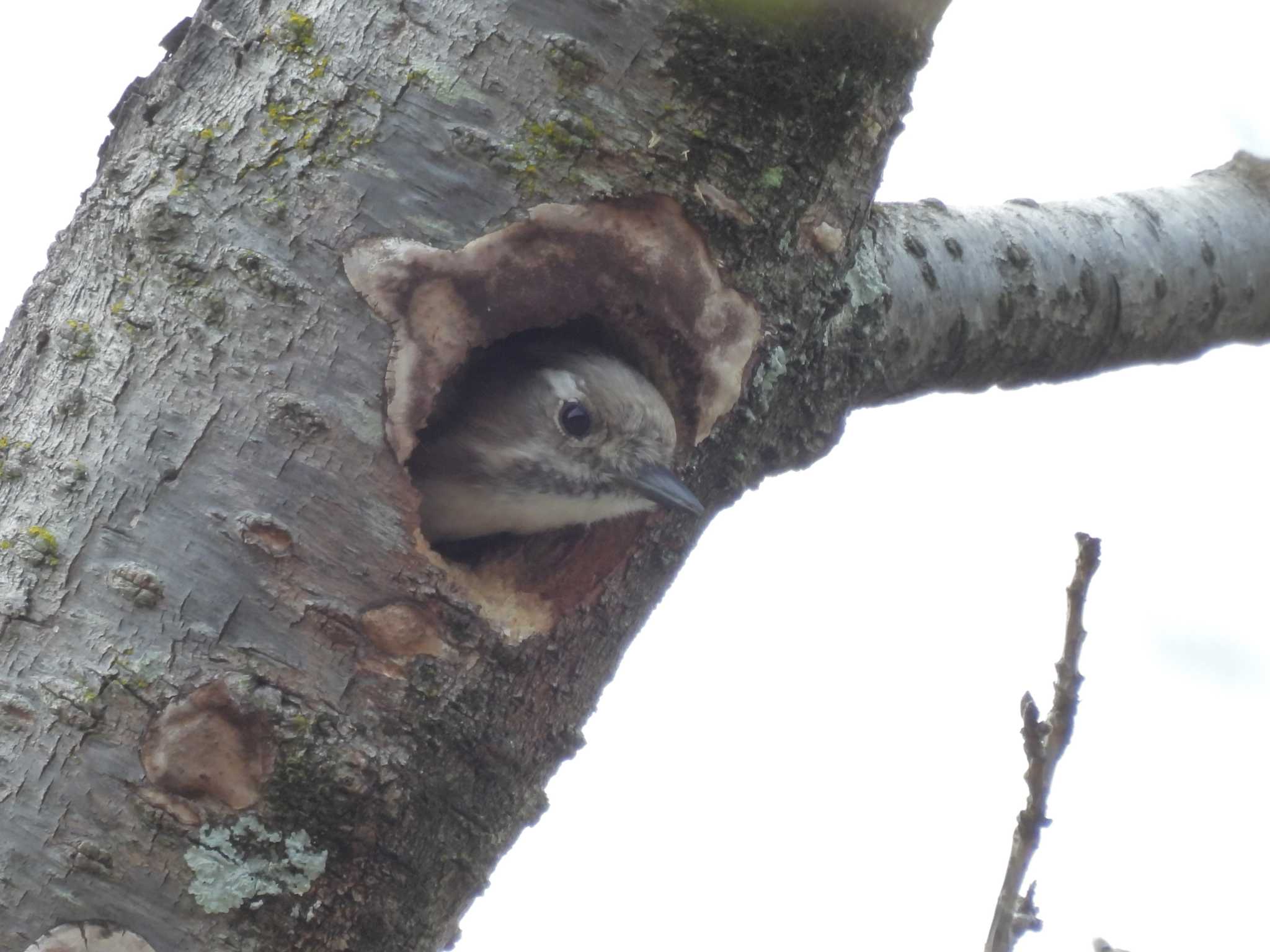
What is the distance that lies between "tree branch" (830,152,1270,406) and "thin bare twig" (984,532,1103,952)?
87 cm

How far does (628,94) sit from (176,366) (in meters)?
0.88

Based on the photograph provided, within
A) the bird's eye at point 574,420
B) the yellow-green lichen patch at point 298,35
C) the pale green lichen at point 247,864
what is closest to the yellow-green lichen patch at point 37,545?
the pale green lichen at point 247,864

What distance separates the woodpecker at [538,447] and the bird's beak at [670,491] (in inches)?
4.8

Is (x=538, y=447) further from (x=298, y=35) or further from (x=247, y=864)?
(x=247, y=864)

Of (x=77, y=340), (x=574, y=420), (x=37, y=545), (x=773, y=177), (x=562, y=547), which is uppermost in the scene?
(x=574, y=420)

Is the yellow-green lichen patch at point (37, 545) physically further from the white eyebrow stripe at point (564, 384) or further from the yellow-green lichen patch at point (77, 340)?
the white eyebrow stripe at point (564, 384)

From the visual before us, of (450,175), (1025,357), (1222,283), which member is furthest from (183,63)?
(1222,283)

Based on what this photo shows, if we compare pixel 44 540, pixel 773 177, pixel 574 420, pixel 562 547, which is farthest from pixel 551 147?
pixel 574 420

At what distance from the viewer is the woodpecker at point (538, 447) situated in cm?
306

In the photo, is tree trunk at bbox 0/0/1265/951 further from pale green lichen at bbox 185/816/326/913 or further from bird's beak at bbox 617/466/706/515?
bird's beak at bbox 617/466/706/515

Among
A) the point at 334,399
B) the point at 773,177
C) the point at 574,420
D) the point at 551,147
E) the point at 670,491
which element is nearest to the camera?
the point at 334,399

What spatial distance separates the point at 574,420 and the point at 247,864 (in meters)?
1.82

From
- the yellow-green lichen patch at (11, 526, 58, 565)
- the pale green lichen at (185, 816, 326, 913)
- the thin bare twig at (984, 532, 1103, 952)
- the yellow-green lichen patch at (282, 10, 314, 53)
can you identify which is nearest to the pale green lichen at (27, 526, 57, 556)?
the yellow-green lichen patch at (11, 526, 58, 565)

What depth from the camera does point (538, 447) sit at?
3.73 metres
